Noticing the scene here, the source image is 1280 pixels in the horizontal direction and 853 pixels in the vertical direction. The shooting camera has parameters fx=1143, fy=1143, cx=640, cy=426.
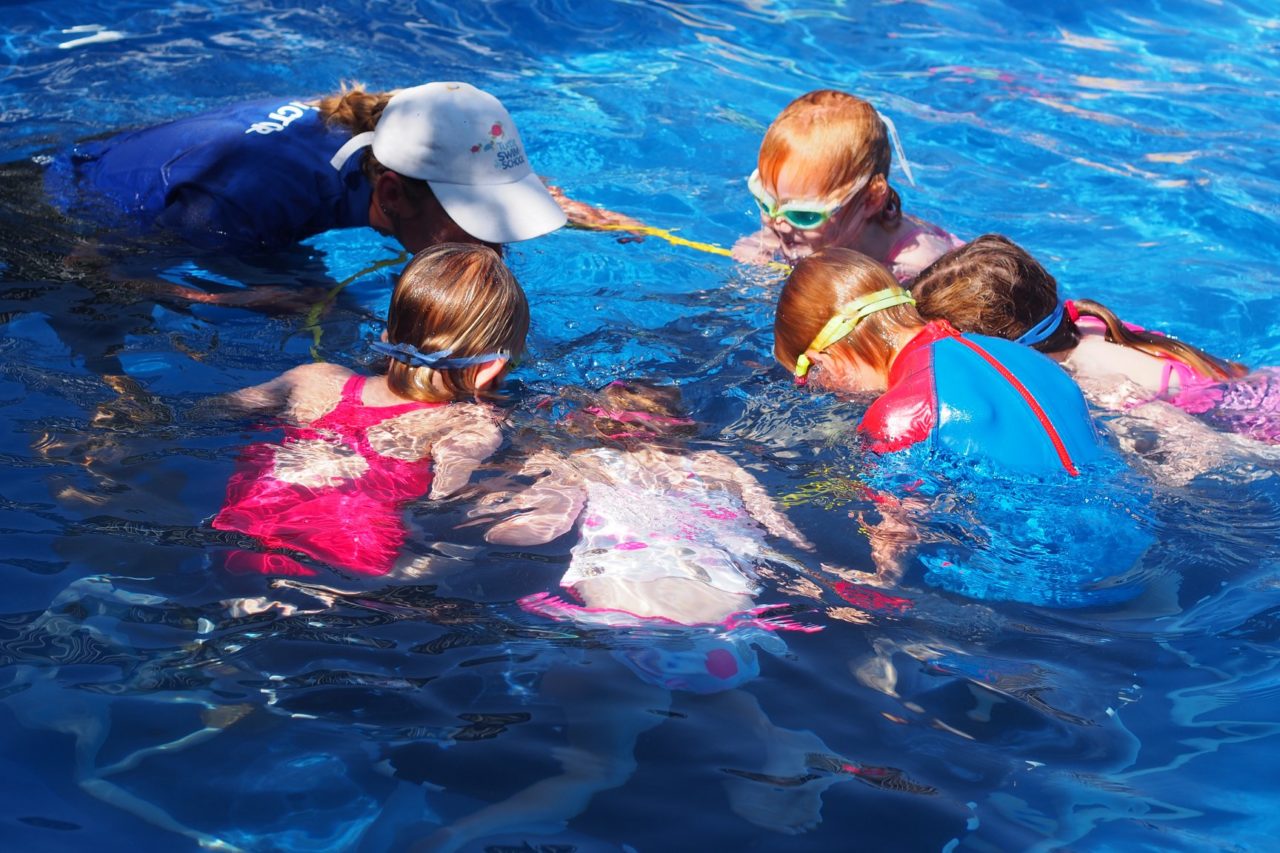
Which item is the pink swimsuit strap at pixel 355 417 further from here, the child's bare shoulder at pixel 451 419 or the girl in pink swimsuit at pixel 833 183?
the girl in pink swimsuit at pixel 833 183

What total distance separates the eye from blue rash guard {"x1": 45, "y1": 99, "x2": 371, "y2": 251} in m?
1.77

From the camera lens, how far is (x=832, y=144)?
4.80 m

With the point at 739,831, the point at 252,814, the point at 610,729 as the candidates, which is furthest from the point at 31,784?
the point at 739,831

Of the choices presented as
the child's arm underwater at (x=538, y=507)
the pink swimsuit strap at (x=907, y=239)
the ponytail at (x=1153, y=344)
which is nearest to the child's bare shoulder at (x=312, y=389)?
the child's arm underwater at (x=538, y=507)

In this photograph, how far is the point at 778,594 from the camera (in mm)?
3074

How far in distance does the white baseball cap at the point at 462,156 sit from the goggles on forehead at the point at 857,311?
1141 mm

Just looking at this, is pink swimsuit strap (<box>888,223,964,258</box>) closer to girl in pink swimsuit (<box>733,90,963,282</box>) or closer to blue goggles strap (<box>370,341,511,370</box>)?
girl in pink swimsuit (<box>733,90,963,282</box>)

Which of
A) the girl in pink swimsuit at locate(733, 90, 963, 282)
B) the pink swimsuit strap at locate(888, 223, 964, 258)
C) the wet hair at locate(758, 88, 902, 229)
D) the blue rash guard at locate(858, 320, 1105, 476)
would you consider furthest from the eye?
the blue rash guard at locate(858, 320, 1105, 476)

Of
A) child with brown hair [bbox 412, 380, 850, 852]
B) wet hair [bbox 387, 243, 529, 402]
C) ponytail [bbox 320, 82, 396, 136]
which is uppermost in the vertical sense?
ponytail [bbox 320, 82, 396, 136]

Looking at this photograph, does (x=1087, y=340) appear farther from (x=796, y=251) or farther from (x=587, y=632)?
(x=587, y=632)

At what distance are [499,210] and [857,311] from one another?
4.68 feet

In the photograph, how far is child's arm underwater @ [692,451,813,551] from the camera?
11.2 feet

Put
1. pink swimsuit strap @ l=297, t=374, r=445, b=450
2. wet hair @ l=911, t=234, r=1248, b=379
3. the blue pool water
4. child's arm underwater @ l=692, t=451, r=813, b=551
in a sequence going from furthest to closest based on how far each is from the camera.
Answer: wet hair @ l=911, t=234, r=1248, b=379 → pink swimsuit strap @ l=297, t=374, r=445, b=450 → child's arm underwater @ l=692, t=451, r=813, b=551 → the blue pool water

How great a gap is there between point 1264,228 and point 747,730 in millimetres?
5789
